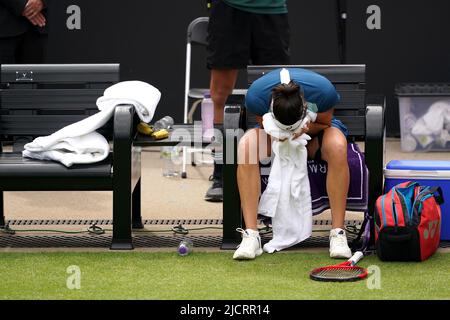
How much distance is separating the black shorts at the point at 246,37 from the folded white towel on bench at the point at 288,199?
1.49 meters

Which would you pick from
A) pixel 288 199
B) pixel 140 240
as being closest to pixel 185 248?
pixel 140 240

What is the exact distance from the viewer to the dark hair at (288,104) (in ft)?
21.7

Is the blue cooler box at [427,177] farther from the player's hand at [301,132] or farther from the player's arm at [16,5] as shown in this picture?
the player's arm at [16,5]

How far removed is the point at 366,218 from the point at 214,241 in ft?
3.04

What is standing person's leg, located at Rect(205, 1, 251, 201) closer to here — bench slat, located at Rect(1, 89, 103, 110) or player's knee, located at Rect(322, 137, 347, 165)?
bench slat, located at Rect(1, 89, 103, 110)

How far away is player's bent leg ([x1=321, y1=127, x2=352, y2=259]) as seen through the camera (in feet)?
22.2

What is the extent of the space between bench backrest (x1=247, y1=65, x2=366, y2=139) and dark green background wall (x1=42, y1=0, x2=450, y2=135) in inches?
159

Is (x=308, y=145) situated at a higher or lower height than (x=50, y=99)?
lower

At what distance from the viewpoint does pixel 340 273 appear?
6.18 metres

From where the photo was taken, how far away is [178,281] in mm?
6121

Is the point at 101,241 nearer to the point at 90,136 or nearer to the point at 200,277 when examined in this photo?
the point at 90,136

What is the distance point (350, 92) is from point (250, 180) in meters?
0.92

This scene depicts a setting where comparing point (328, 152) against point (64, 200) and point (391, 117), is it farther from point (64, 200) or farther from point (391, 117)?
point (391, 117)
